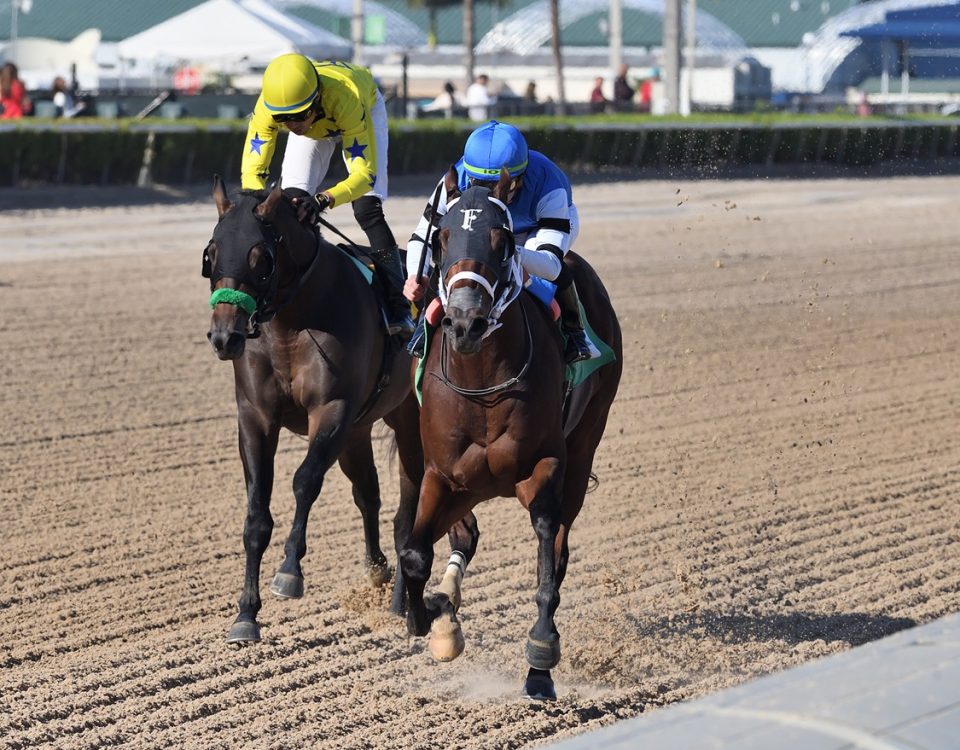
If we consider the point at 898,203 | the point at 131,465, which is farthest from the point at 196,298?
the point at 898,203

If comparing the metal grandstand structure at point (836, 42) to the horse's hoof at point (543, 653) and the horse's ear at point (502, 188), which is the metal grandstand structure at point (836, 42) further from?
the horse's hoof at point (543, 653)

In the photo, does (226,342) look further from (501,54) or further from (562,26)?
(562,26)

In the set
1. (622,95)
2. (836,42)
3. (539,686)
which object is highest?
(836,42)

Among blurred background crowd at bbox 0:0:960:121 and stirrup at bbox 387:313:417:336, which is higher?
blurred background crowd at bbox 0:0:960:121

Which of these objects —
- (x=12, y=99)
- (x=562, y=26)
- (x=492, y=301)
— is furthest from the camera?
(x=562, y=26)

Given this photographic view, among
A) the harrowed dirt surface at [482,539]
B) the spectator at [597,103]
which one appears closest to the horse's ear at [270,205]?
the harrowed dirt surface at [482,539]

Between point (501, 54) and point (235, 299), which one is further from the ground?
point (501, 54)

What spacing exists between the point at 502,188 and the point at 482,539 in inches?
97.6

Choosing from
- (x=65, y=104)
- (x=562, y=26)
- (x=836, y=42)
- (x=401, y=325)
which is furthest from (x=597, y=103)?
(x=562, y=26)

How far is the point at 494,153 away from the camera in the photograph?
15.8ft

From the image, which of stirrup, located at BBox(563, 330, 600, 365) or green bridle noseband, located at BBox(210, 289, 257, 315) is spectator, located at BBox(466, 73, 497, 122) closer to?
stirrup, located at BBox(563, 330, 600, 365)

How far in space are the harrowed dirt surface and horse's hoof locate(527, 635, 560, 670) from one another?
0.54 ft

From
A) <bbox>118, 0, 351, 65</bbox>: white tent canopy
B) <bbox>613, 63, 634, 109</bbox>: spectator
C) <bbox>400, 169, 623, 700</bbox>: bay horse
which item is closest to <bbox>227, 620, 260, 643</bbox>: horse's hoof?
<bbox>400, 169, 623, 700</bbox>: bay horse

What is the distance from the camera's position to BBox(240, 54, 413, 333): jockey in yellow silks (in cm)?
560
